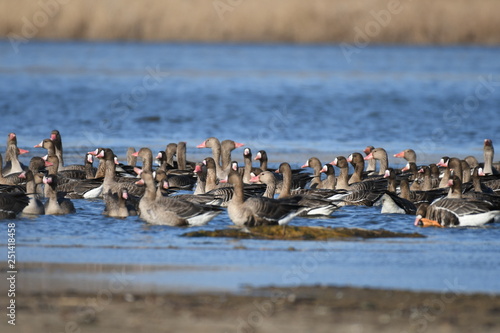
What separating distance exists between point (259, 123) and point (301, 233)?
18834mm

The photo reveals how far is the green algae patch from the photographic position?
484 inches

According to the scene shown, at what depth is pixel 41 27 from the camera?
6103 centimetres

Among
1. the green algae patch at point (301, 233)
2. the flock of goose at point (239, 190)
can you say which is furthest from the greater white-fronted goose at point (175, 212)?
the green algae patch at point (301, 233)

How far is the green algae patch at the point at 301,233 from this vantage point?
12.3 meters

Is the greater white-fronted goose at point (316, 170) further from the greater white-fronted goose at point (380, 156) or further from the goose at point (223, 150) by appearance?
the goose at point (223, 150)

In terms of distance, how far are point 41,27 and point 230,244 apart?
5202 centimetres

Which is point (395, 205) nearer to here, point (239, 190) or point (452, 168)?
point (239, 190)

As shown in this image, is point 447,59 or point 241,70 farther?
point 447,59

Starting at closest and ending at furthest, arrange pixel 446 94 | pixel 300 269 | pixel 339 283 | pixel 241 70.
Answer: pixel 339 283 < pixel 300 269 < pixel 446 94 < pixel 241 70

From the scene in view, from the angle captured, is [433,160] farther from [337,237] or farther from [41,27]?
[41,27]

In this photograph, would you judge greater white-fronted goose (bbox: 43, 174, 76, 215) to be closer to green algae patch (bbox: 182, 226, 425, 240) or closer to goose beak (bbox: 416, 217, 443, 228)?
green algae patch (bbox: 182, 226, 425, 240)

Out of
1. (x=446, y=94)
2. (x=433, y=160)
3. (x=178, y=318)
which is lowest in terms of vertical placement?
(x=178, y=318)

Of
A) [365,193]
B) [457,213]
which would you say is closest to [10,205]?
[365,193]

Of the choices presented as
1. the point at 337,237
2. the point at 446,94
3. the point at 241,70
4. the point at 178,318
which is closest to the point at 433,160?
the point at 337,237
